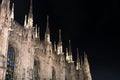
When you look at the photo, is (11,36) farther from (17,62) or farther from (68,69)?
(68,69)

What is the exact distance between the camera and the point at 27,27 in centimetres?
4822

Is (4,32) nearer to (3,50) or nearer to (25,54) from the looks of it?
(3,50)

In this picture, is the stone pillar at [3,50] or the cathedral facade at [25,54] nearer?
the stone pillar at [3,50]

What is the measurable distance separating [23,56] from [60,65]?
13027mm

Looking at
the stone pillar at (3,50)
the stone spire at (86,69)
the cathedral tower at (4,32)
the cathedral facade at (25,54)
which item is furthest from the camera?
the stone spire at (86,69)

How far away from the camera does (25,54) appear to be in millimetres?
45219

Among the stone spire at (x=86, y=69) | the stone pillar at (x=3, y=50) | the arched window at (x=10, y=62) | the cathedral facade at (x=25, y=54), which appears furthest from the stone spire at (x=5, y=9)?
the stone spire at (x=86, y=69)

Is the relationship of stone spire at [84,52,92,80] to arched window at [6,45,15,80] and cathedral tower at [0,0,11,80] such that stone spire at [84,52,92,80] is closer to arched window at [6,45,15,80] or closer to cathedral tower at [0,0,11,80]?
arched window at [6,45,15,80]

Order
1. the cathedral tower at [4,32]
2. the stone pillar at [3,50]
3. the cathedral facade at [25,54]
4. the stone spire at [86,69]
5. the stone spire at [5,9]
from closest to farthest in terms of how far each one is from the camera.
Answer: the stone pillar at [3,50]
the cathedral tower at [4,32]
the cathedral facade at [25,54]
the stone spire at [5,9]
the stone spire at [86,69]

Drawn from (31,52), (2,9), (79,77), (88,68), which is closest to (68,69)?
(79,77)

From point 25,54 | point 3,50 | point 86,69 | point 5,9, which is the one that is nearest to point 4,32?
point 3,50

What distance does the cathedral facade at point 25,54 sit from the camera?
41.0 metres

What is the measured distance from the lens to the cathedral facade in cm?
4100

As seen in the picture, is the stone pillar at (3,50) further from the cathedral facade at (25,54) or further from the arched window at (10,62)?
the arched window at (10,62)
